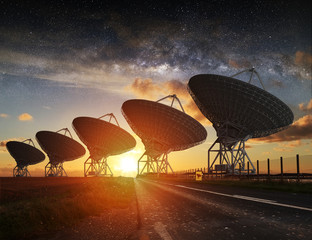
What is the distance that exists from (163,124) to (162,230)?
56.7m

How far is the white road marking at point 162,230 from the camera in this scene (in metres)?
4.65

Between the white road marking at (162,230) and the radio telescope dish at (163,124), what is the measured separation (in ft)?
171

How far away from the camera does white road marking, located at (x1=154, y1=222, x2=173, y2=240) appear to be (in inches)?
183

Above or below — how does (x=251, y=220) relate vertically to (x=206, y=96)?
below

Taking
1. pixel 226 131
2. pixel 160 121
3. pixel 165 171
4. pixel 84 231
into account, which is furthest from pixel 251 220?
pixel 165 171

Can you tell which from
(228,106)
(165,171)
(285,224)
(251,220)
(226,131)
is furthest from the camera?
(165,171)

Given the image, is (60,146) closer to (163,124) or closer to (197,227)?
(163,124)

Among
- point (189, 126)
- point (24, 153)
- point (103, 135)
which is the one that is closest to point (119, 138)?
point (103, 135)

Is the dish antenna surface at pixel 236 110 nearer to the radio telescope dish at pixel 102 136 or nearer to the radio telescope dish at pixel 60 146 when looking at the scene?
the radio telescope dish at pixel 102 136

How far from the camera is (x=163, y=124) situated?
6184 cm

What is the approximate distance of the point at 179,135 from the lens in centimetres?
6316

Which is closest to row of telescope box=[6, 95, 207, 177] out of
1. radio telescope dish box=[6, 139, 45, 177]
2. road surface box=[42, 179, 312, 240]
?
radio telescope dish box=[6, 139, 45, 177]

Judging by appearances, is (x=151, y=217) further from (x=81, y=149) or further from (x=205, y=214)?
(x=81, y=149)

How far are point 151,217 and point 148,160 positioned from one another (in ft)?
253
